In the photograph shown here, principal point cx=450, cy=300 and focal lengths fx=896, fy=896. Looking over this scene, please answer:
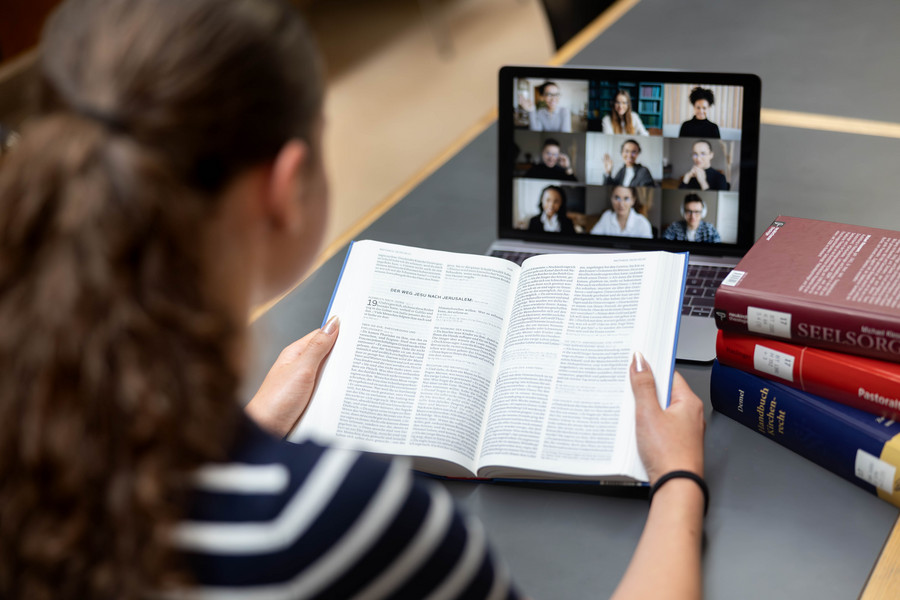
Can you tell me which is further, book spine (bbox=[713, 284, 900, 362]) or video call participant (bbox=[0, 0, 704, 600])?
book spine (bbox=[713, 284, 900, 362])

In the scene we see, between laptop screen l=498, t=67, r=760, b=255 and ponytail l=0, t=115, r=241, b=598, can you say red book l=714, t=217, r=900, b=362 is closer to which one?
laptop screen l=498, t=67, r=760, b=255

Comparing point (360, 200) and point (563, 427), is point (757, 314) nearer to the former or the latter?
point (563, 427)

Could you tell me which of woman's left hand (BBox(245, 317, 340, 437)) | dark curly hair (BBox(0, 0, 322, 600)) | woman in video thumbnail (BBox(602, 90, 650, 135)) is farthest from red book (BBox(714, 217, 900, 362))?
dark curly hair (BBox(0, 0, 322, 600))

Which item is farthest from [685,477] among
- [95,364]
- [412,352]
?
[95,364]

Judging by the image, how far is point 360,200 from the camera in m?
2.80

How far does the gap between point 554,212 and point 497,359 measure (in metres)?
0.31

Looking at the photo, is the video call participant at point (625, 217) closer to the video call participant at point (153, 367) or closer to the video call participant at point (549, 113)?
the video call participant at point (549, 113)

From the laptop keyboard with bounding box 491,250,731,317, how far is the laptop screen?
31 mm

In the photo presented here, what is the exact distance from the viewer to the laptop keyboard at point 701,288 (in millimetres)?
1094

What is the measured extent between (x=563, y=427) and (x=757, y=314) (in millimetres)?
230

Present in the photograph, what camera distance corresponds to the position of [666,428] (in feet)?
2.79

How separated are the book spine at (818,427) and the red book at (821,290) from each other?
0.19 ft

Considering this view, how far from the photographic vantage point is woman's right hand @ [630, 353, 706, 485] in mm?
832


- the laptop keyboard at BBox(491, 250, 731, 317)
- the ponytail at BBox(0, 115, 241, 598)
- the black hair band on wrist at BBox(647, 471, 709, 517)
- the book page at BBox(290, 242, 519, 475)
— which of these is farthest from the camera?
the laptop keyboard at BBox(491, 250, 731, 317)
